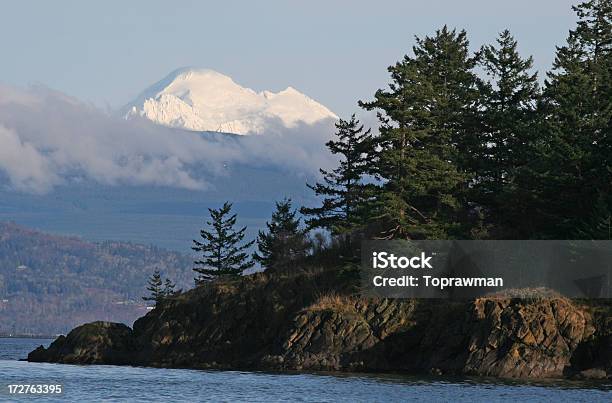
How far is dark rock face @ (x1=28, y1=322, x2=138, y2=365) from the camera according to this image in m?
123

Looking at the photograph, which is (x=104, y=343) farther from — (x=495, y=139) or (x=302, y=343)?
(x=495, y=139)

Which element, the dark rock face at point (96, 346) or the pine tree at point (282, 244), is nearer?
the dark rock face at point (96, 346)

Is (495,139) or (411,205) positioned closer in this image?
(411,205)

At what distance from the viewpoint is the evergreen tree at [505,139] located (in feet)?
375

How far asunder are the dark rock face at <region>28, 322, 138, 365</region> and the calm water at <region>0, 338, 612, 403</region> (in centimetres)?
1881

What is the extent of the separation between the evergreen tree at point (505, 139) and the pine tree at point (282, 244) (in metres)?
19.6

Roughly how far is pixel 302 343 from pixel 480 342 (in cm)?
1632

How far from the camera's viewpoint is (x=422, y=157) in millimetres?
112938

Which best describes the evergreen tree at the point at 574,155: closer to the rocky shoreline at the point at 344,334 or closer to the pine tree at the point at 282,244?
the rocky shoreline at the point at 344,334

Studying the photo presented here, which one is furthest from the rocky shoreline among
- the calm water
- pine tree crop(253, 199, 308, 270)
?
pine tree crop(253, 199, 308, 270)

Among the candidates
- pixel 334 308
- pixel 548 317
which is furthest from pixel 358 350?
pixel 548 317

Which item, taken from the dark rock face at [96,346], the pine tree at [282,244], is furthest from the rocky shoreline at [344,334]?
the pine tree at [282,244]

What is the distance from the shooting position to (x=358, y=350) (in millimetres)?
105250

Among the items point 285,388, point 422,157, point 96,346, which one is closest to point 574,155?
point 422,157
